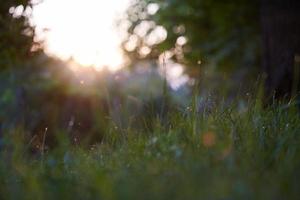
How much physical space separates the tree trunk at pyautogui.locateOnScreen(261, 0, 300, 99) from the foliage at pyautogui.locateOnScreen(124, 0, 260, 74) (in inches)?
49.9

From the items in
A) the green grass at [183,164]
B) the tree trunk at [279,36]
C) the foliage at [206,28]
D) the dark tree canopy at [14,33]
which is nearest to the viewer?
the green grass at [183,164]

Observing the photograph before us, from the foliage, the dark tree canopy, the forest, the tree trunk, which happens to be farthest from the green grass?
the foliage

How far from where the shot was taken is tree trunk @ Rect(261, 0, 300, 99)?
265 inches

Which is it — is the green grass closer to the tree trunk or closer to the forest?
the forest

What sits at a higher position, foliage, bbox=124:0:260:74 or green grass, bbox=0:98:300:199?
foliage, bbox=124:0:260:74

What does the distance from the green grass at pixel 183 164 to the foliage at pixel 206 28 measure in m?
4.81

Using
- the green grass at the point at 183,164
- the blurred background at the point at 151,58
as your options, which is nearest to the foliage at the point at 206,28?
the blurred background at the point at 151,58

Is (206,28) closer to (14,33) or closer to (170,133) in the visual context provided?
(14,33)

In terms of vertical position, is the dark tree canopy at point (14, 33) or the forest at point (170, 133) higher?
the dark tree canopy at point (14, 33)

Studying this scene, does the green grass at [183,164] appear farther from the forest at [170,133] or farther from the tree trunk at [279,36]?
the tree trunk at [279,36]

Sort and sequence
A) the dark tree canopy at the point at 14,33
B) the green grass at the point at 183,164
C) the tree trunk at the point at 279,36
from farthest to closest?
the tree trunk at the point at 279,36
the dark tree canopy at the point at 14,33
the green grass at the point at 183,164

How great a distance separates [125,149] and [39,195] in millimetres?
889

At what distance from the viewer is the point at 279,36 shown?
22.6 ft

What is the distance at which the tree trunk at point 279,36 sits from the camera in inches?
265
